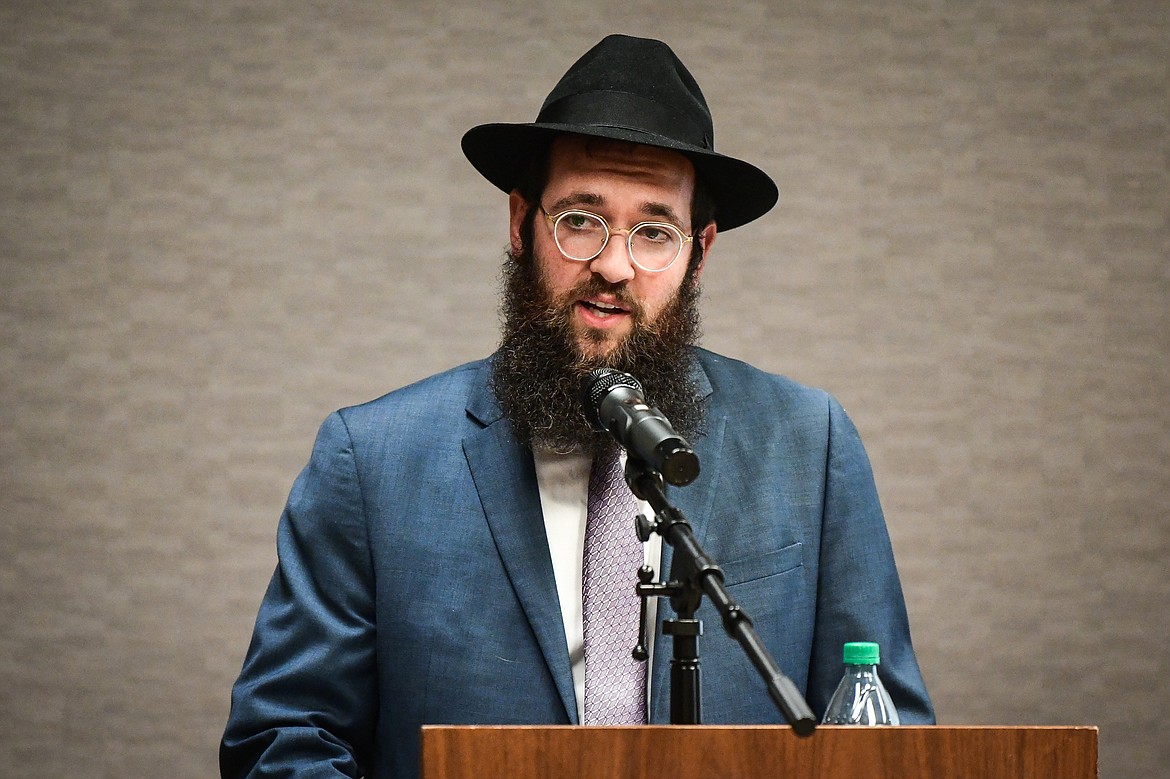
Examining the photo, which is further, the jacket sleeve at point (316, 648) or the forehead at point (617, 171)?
the forehead at point (617, 171)

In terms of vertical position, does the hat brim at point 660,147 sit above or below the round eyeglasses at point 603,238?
above

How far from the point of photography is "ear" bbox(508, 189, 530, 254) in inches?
75.0

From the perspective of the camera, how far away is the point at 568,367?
5.83 ft

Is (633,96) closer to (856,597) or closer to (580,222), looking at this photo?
(580,222)

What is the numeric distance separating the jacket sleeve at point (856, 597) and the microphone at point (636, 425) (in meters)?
0.61

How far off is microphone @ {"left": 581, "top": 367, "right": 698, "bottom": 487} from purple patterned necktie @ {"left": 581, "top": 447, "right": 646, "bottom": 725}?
0.41 meters

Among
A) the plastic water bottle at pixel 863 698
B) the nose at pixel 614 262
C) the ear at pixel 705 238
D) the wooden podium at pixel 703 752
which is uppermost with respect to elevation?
the ear at pixel 705 238

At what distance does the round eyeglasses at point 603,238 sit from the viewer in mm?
1719

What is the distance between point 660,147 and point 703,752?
1.01 meters

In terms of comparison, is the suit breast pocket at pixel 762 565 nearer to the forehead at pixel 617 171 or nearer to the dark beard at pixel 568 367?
the dark beard at pixel 568 367

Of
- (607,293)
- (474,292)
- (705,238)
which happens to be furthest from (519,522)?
(474,292)

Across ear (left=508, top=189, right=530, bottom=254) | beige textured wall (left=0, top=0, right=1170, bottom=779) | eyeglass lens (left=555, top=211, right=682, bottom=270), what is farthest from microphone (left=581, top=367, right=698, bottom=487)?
beige textured wall (left=0, top=0, right=1170, bottom=779)

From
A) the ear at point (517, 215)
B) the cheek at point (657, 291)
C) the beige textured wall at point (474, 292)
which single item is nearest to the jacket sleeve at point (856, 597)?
the cheek at point (657, 291)

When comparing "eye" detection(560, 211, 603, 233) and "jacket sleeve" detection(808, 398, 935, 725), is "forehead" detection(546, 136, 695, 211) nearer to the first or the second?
"eye" detection(560, 211, 603, 233)
